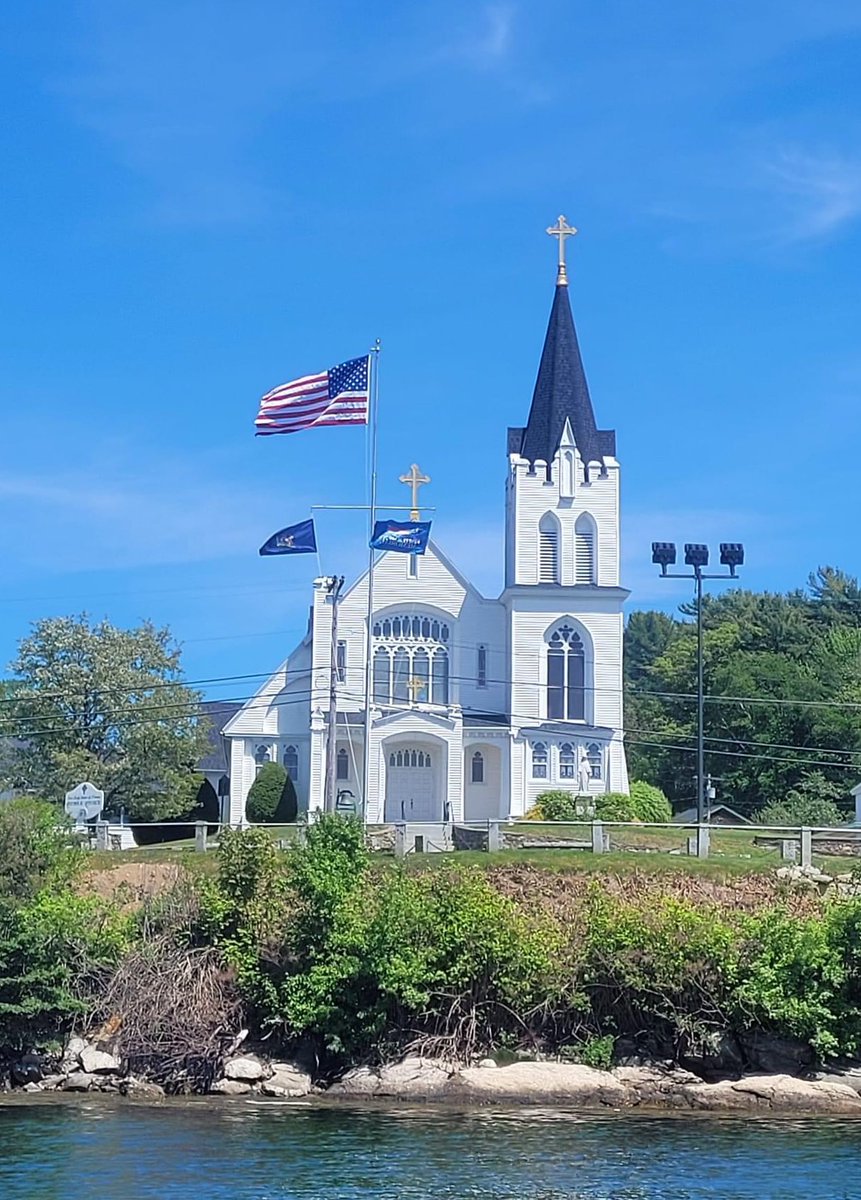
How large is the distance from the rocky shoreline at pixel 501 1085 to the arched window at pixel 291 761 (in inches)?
1113

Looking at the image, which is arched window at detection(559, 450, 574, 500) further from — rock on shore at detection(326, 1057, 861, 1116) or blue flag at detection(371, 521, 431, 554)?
rock on shore at detection(326, 1057, 861, 1116)

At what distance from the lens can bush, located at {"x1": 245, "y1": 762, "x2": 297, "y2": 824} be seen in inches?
2227

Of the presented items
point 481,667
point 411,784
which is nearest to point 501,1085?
point 411,784

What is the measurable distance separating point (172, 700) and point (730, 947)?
2929 cm

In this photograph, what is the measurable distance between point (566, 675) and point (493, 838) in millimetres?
21677

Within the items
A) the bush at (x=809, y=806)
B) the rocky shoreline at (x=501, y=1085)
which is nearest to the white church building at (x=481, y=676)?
the bush at (x=809, y=806)

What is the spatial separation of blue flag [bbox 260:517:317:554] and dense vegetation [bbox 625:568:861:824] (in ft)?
Answer: 70.5

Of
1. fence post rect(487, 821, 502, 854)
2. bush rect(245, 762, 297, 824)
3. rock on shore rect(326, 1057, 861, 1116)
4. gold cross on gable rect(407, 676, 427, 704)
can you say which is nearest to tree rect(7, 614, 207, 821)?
bush rect(245, 762, 297, 824)

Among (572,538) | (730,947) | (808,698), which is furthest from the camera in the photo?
(808,698)

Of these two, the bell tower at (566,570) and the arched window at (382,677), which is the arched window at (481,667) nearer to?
the bell tower at (566,570)

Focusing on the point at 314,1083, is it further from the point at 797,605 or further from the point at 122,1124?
the point at 797,605

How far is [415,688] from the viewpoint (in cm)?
5944

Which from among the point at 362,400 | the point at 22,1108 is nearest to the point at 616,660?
the point at 362,400

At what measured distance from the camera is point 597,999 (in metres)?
31.6
